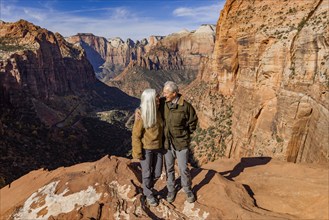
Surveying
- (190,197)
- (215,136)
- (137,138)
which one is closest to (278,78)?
(215,136)

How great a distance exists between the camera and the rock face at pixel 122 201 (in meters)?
9.08

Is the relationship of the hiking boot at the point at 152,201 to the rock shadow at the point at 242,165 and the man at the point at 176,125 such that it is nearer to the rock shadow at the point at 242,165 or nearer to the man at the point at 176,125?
the man at the point at 176,125

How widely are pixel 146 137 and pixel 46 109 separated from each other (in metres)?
81.9

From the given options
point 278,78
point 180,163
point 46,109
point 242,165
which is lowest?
point 46,109

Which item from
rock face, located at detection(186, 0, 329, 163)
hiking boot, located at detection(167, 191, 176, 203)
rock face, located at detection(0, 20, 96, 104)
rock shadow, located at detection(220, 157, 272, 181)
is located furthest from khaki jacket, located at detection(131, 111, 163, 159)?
rock face, located at detection(0, 20, 96, 104)

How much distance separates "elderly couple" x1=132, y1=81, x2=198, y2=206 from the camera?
27.4 feet

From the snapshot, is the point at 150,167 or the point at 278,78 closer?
the point at 150,167

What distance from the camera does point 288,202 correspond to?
9.87 m

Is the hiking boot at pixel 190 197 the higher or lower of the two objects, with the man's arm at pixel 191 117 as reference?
lower

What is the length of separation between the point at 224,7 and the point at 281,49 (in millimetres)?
21665

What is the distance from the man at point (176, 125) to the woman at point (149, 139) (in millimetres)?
287

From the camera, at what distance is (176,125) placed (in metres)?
8.68

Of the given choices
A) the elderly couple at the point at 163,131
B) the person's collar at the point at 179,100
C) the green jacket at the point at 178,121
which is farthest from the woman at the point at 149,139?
the person's collar at the point at 179,100

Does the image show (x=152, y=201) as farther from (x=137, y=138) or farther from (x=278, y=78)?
(x=278, y=78)
